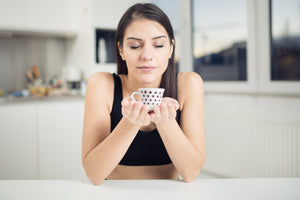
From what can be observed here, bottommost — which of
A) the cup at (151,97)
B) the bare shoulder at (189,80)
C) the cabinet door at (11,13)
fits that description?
the cup at (151,97)

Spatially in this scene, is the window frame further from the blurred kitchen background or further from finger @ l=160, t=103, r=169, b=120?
finger @ l=160, t=103, r=169, b=120

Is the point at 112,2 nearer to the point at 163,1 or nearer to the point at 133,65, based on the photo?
the point at 163,1

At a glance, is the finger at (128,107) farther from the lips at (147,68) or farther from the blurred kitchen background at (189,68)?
the blurred kitchen background at (189,68)

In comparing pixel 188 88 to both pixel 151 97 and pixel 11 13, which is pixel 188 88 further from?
pixel 11 13

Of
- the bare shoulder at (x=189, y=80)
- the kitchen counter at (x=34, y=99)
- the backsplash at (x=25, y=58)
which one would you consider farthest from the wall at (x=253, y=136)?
the backsplash at (x=25, y=58)

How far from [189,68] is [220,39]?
47cm

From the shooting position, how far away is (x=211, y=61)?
8.95 feet

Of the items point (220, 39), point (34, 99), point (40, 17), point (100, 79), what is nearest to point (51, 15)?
point (40, 17)

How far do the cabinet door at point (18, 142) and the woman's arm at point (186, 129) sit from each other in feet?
5.57

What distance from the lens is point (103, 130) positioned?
3.20 ft

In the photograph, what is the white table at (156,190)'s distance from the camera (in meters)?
0.69

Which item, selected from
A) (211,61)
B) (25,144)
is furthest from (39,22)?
(211,61)

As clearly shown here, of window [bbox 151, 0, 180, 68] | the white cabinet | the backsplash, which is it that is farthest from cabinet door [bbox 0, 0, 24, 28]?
window [bbox 151, 0, 180, 68]

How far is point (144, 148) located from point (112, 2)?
2.22 metres
